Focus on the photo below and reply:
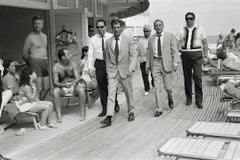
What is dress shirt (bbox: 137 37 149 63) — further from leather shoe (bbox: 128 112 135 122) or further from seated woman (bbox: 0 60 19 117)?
seated woman (bbox: 0 60 19 117)

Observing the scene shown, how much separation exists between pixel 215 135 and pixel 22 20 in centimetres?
710

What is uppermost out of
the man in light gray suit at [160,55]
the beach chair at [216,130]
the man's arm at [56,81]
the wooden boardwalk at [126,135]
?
the man in light gray suit at [160,55]

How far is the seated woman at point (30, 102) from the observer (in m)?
6.12

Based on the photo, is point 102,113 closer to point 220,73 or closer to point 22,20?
point 220,73

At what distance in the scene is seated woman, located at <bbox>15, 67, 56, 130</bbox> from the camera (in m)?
6.12

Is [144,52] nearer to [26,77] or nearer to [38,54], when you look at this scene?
[38,54]

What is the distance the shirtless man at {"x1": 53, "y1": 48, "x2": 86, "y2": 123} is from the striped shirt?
2.40m

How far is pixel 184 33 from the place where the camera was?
7848 mm

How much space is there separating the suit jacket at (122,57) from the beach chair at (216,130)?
213 centimetres

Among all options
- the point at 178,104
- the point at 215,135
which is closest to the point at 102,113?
the point at 178,104

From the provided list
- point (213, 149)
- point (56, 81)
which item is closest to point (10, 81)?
point (56, 81)

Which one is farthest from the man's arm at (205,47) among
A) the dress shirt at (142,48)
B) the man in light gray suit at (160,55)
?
the dress shirt at (142,48)

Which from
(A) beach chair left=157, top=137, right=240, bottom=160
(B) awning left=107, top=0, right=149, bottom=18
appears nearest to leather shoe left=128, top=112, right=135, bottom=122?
(A) beach chair left=157, top=137, right=240, bottom=160

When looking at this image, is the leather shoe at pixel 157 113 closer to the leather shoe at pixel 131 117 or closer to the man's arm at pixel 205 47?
the leather shoe at pixel 131 117
